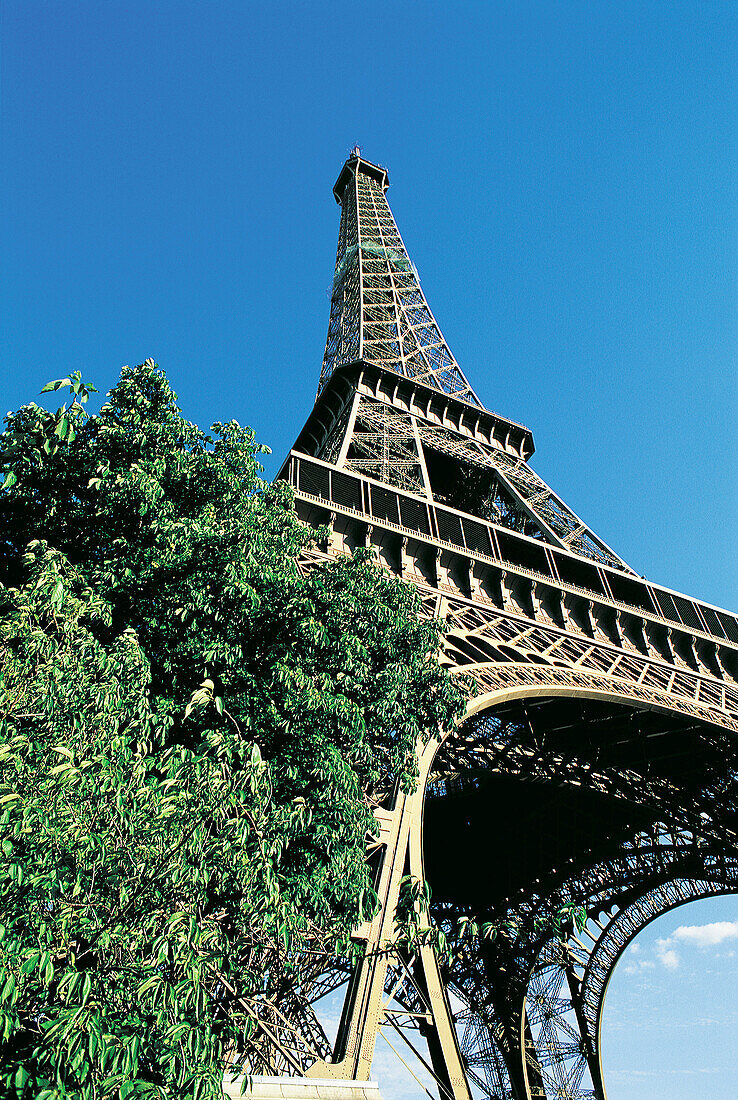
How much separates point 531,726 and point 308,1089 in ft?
45.5

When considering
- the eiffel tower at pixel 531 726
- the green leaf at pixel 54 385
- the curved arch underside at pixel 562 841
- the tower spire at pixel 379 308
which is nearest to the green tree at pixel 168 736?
the green leaf at pixel 54 385

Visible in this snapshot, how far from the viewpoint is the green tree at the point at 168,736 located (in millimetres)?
5043

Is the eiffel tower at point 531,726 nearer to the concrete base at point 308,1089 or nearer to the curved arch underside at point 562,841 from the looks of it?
the curved arch underside at point 562,841

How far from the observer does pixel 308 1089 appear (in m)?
7.99

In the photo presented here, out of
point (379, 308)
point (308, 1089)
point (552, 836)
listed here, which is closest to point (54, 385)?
point (308, 1089)

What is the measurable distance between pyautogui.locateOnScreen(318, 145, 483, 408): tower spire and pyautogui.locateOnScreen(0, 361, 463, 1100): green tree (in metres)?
23.3

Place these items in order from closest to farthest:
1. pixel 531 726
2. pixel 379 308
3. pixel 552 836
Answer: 1. pixel 531 726
2. pixel 552 836
3. pixel 379 308

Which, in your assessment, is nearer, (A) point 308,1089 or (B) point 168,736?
(A) point 308,1089

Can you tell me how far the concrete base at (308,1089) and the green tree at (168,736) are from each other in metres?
0.97

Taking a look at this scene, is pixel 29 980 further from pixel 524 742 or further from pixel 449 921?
pixel 449 921

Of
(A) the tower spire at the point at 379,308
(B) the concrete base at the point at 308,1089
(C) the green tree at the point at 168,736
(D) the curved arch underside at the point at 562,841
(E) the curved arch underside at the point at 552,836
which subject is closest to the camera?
(C) the green tree at the point at 168,736

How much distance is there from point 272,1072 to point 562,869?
64.1 feet

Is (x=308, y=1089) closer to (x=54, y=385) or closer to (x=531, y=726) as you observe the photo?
(x=54, y=385)

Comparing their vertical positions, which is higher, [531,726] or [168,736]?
[531,726]
